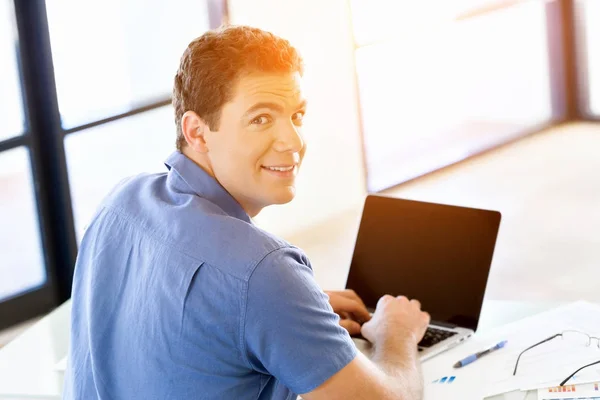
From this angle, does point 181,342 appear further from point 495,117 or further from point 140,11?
point 495,117

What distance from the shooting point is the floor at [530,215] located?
4.54m

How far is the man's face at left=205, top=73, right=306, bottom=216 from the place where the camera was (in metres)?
1.66

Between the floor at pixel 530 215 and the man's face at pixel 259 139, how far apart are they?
281cm

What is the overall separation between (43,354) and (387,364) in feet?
2.99

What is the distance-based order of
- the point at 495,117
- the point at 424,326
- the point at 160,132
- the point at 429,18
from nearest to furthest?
the point at 424,326 < the point at 160,132 < the point at 429,18 < the point at 495,117

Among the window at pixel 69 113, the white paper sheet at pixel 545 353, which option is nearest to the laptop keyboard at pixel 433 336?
the white paper sheet at pixel 545 353

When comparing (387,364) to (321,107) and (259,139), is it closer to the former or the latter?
(259,139)

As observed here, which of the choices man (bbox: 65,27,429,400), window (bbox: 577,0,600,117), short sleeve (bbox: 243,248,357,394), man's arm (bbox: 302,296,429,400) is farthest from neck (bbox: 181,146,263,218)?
window (bbox: 577,0,600,117)

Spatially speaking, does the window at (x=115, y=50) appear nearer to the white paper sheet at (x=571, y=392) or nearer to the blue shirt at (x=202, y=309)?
the blue shirt at (x=202, y=309)

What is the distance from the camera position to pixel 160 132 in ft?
16.6

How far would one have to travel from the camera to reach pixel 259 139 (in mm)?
1697

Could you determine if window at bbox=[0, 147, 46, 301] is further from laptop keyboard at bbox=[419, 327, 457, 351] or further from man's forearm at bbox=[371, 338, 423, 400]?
man's forearm at bbox=[371, 338, 423, 400]

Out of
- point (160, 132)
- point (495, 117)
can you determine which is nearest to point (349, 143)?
point (160, 132)

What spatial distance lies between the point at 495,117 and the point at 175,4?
295 cm
